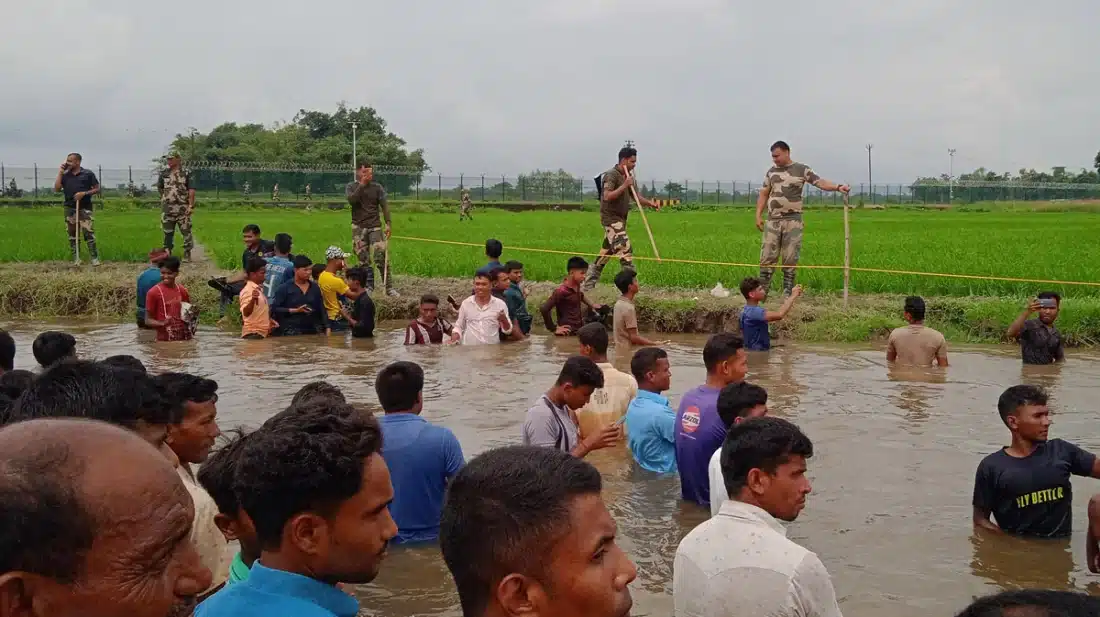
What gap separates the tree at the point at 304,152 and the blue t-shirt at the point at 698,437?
51.4 meters

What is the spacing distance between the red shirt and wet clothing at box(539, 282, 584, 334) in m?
4.60

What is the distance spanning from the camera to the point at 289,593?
8.39 feet

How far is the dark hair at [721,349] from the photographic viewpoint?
6.54 meters

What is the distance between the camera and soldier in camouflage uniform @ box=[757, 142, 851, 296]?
14844 mm

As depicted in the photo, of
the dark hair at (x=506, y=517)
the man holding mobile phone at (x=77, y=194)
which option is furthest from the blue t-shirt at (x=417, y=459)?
the man holding mobile phone at (x=77, y=194)

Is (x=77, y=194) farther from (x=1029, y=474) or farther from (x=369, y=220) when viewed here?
(x=1029, y=474)

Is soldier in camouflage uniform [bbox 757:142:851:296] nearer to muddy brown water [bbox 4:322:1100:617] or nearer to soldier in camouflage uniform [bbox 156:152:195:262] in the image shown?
muddy brown water [bbox 4:322:1100:617]

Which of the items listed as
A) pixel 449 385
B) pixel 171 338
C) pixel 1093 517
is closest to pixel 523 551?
pixel 1093 517

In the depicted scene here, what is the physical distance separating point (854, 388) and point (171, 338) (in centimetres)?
834

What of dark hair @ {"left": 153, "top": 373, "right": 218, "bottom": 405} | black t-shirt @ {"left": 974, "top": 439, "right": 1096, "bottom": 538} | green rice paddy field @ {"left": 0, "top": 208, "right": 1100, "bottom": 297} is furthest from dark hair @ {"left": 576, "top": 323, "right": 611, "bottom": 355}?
green rice paddy field @ {"left": 0, "top": 208, "right": 1100, "bottom": 297}

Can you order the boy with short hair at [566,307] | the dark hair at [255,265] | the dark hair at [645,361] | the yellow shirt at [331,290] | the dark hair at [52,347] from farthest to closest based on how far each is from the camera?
1. the yellow shirt at [331,290]
2. the boy with short hair at [566,307]
3. the dark hair at [255,265]
4. the dark hair at [645,361]
5. the dark hair at [52,347]

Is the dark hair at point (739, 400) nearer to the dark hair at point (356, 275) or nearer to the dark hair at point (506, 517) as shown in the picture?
the dark hair at point (506, 517)

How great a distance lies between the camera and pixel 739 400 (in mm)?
5660

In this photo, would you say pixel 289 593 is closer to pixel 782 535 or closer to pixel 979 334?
pixel 782 535
